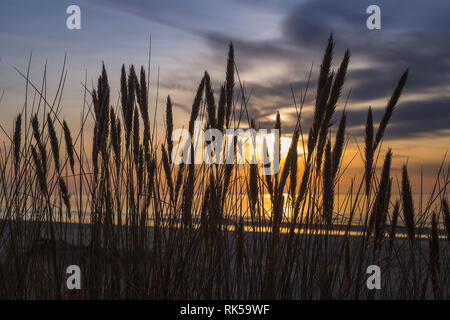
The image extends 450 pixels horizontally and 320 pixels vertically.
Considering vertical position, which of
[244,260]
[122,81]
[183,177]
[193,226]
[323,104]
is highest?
[122,81]

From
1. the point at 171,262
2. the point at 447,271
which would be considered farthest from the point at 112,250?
the point at 447,271

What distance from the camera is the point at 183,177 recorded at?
6.50 feet

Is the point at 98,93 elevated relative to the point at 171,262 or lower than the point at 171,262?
elevated

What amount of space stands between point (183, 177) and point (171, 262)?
352 millimetres

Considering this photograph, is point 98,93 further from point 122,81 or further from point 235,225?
point 235,225

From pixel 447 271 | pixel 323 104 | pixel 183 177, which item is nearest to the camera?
pixel 323 104

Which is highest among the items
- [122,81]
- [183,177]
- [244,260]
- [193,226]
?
[122,81]
